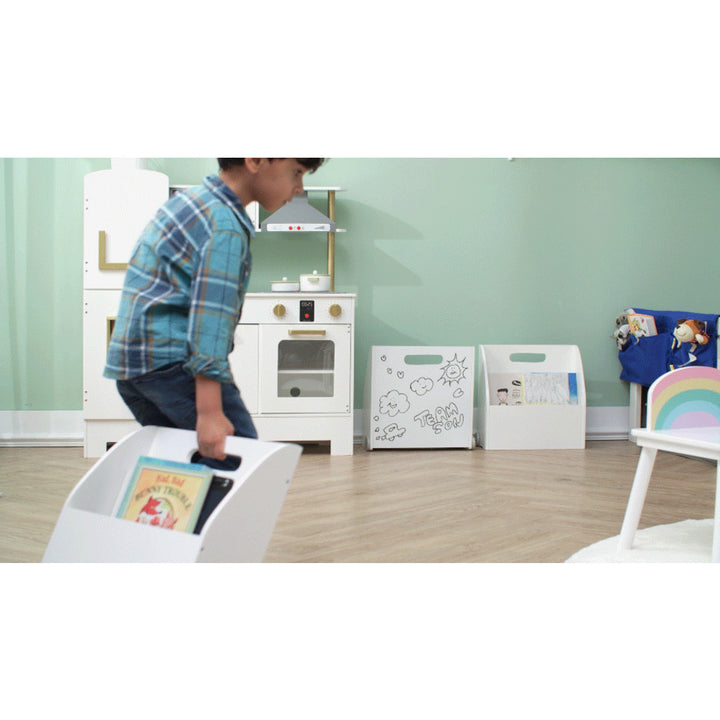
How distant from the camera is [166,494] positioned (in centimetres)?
104

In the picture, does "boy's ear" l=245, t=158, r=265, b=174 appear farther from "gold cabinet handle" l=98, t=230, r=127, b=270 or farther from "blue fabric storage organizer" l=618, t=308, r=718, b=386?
"blue fabric storage organizer" l=618, t=308, r=718, b=386

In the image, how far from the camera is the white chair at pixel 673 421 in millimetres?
1521

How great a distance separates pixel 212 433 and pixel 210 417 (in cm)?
2

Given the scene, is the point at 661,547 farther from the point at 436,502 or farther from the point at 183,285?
the point at 183,285

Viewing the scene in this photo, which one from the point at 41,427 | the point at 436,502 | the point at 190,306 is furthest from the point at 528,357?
the point at 190,306

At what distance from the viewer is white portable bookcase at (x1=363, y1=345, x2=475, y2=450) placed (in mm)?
3086

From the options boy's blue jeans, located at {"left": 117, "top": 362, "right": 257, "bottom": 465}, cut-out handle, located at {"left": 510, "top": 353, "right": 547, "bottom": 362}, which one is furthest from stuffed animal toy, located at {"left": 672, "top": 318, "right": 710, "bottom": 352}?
boy's blue jeans, located at {"left": 117, "top": 362, "right": 257, "bottom": 465}

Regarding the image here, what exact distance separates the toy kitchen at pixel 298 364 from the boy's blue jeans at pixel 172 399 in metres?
1.76

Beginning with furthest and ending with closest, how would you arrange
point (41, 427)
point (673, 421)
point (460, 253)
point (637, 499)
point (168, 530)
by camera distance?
1. point (460, 253)
2. point (41, 427)
3. point (673, 421)
4. point (637, 499)
5. point (168, 530)

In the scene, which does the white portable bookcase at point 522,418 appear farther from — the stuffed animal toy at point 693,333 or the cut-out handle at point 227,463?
the cut-out handle at point 227,463
